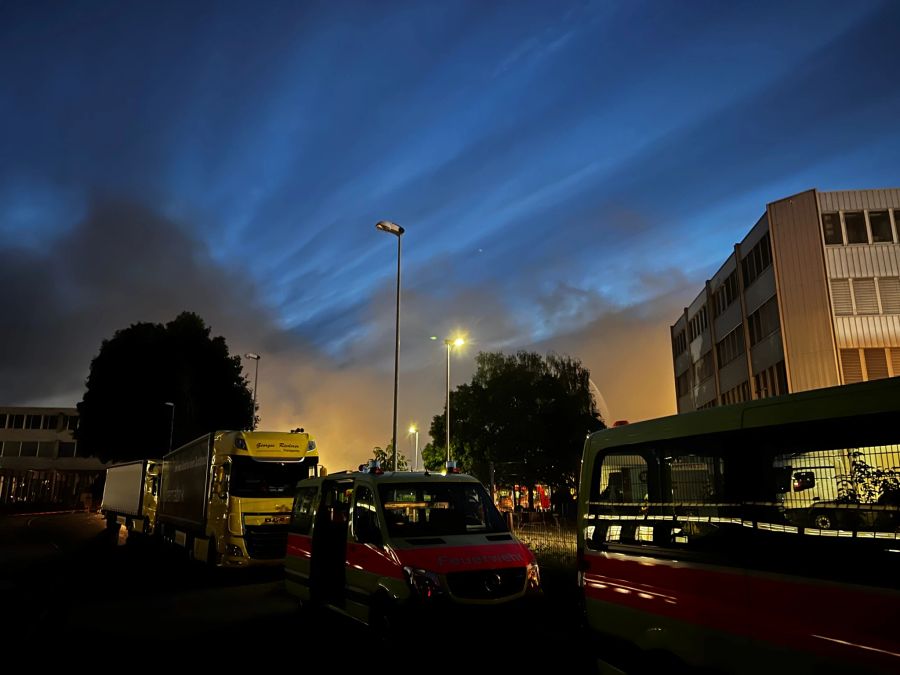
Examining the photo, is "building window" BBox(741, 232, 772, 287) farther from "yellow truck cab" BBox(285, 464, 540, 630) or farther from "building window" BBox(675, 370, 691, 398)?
"yellow truck cab" BBox(285, 464, 540, 630)

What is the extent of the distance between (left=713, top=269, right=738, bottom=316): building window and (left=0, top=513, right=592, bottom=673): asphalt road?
25973 millimetres

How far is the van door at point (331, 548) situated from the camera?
8469 mm

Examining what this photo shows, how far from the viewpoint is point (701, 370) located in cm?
4106

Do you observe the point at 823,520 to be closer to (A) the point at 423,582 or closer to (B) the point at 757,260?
(A) the point at 423,582

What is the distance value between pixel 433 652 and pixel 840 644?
4179 mm

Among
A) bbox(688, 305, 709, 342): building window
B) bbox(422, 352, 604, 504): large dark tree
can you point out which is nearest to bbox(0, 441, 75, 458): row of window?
bbox(422, 352, 604, 504): large dark tree

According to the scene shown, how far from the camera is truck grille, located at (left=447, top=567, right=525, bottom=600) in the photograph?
6.87 meters

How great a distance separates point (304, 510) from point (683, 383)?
4206 cm

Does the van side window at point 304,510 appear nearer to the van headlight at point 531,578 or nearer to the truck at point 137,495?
the van headlight at point 531,578

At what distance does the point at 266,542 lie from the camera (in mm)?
13805

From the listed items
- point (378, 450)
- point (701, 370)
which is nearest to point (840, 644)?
point (701, 370)

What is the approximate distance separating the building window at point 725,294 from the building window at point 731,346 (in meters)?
1.56

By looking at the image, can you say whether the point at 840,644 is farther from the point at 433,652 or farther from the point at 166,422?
the point at 166,422

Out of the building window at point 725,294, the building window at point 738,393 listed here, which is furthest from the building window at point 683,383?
the building window at point 738,393
